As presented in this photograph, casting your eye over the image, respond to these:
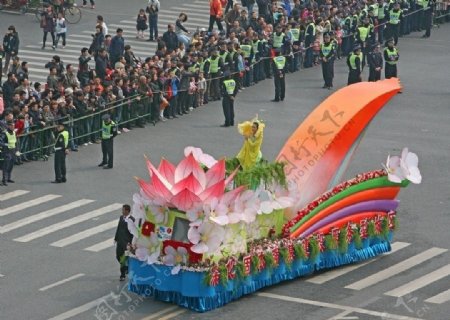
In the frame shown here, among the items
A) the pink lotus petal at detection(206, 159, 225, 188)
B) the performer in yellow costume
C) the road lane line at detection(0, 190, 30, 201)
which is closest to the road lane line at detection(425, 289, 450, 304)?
the performer in yellow costume

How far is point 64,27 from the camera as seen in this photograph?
63344 millimetres

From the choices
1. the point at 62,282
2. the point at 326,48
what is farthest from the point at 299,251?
the point at 326,48

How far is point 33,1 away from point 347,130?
103ft

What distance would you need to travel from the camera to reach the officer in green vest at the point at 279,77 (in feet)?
187

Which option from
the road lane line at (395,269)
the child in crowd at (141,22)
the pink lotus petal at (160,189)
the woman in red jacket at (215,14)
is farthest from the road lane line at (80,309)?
the woman in red jacket at (215,14)

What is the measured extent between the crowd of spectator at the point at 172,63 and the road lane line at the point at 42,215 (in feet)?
13.4

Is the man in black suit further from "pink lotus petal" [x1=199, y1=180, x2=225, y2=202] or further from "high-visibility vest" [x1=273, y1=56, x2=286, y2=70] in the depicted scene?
"high-visibility vest" [x1=273, y1=56, x2=286, y2=70]

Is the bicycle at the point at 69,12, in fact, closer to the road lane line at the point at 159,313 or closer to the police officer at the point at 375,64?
the police officer at the point at 375,64

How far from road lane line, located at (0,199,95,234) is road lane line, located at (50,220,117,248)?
1720mm

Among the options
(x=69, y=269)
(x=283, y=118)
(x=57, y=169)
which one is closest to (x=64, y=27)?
(x=283, y=118)

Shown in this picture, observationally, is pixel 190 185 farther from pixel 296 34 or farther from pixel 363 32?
pixel 363 32

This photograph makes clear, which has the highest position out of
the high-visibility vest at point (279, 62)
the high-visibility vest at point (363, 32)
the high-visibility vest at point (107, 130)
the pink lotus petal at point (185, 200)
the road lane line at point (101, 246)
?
the high-visibility vest at point (363, 32)

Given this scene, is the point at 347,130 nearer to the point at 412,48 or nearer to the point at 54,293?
the point at 54,293

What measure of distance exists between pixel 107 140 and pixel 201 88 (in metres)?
8.39
